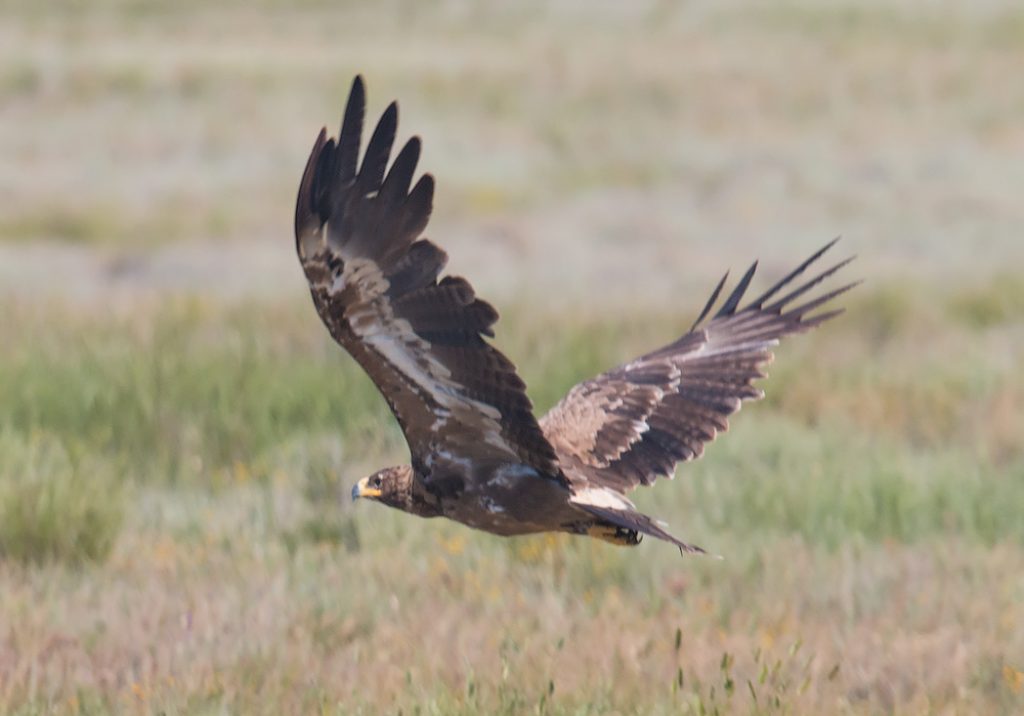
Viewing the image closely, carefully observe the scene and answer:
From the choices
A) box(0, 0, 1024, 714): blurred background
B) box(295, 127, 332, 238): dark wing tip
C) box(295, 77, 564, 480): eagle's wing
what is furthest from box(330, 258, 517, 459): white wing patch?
box(0, 0, 1024, 714): blurred background

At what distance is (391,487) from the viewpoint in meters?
5.80

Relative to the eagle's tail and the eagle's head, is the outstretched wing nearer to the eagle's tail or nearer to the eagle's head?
the eagle's tail

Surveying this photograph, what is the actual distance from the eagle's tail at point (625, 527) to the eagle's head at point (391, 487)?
0.58 metres

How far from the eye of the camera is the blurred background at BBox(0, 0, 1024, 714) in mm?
6020

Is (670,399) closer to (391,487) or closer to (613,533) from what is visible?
(613,533)

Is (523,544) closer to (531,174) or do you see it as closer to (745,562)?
(745,562)

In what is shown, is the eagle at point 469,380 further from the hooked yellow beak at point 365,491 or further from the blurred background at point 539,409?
the blurred background at point 539,409

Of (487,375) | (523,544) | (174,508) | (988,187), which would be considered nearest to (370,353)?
(487,375)

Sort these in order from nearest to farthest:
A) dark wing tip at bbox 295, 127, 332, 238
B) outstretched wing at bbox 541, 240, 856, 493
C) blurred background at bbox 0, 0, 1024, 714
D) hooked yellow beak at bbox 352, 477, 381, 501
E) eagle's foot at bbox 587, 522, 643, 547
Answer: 1. dark wing tip at bbox 295, 127, 332, 238
2. eagle's foot at bbox 587, 522, 643, 547
3. hooked yellow beak at bbox 352, 477, 381, 501
4. blurred background at bbox 0, 0, 1024, 714
5. outstretched wing at bbox 541, 240, 856, 493

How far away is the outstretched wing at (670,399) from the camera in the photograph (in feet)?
20.2

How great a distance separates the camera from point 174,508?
8.13 meters

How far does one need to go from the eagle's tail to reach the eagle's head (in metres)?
0.58

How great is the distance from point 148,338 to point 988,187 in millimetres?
14129

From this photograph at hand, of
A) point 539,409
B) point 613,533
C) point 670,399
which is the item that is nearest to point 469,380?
point 613,533
